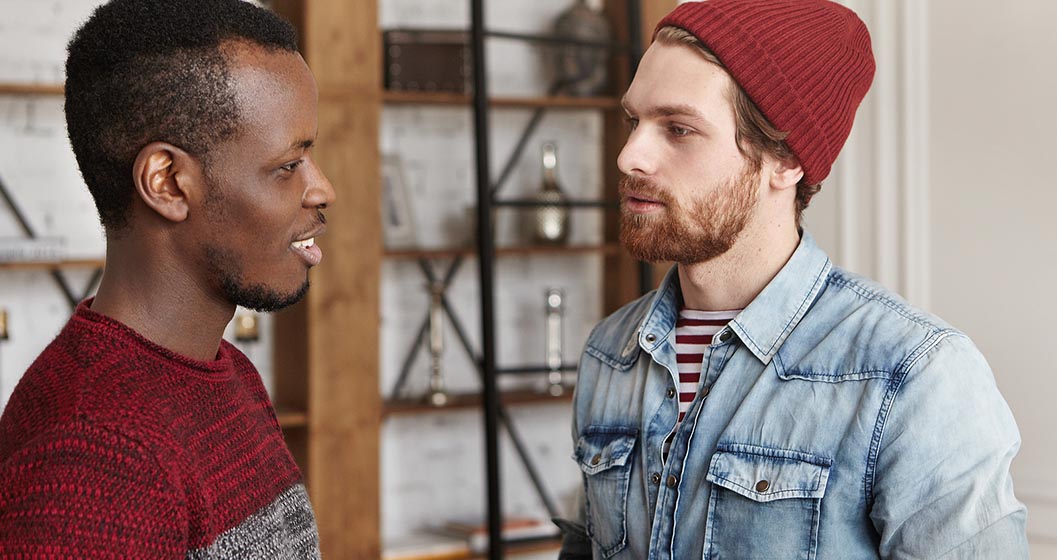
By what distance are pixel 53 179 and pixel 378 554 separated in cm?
174

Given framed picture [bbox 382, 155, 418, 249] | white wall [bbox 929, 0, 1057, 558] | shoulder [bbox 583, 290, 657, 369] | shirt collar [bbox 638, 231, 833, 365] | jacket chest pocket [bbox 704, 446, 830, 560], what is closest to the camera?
jacket chest pocket [bbox 704, 446, 830, 560]

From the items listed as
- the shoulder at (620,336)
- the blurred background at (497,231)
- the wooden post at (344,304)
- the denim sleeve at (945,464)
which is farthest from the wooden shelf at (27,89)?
the denim sleeve at (945,464)

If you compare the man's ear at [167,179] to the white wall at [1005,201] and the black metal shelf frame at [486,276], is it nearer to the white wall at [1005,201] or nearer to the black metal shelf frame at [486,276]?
the white wall at [1005,201]

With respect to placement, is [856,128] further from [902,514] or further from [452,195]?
[452,195]

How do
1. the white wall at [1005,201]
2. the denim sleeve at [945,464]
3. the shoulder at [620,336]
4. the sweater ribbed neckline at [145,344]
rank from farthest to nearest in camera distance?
the white wall at [1005,201] → the shoulder at [620,336] → the denim sleeve at [945,464] → the sweater ribbed neckline at [145,344]

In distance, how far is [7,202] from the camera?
148 inches

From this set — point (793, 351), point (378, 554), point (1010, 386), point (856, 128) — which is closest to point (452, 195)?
point (378, 554)

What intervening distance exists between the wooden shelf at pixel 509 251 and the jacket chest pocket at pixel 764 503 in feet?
8.61

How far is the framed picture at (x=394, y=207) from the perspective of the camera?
13.8 ft

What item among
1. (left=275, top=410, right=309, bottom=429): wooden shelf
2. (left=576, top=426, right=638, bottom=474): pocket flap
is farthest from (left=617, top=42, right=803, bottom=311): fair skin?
(left=275, top=410, right=309, bottom=429): wooden shelf

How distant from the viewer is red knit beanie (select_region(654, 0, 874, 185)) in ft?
5.42

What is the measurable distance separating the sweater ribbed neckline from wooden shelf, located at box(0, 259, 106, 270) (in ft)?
8.22

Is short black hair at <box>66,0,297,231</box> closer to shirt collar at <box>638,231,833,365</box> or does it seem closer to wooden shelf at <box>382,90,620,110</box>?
shirt collar at <box>638,231,833,365</box>

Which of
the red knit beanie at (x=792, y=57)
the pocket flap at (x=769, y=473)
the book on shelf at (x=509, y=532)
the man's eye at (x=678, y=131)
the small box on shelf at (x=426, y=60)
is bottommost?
the book on shelf at (x=509, y=532)
